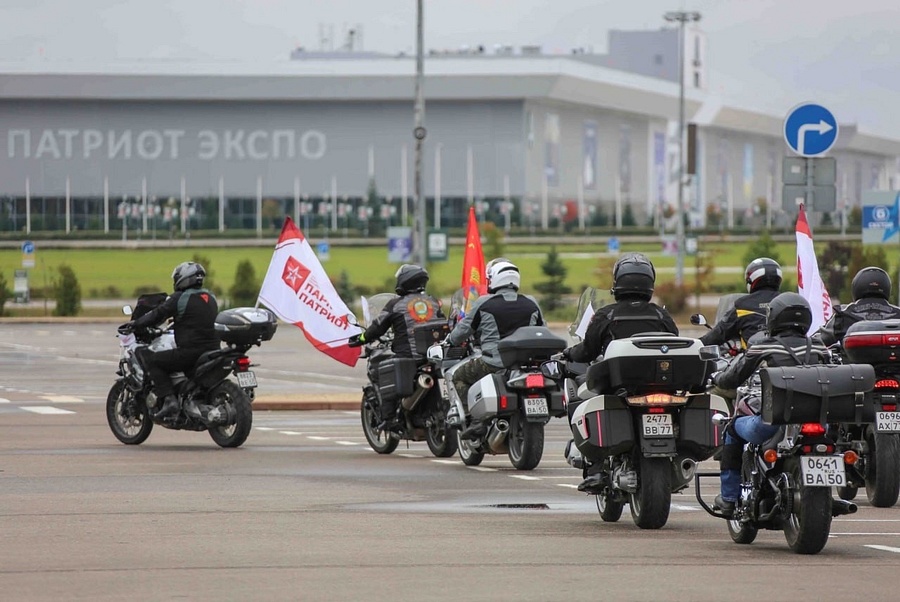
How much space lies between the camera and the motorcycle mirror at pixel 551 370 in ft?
42.5

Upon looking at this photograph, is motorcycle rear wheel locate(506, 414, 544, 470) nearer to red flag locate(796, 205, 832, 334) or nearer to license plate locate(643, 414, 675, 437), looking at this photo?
red flag locate(796, 205, 832, 334)

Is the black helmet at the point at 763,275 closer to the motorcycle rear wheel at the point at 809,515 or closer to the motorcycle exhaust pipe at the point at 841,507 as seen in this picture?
the motorcycle exhaust pipe at the point at 841,507

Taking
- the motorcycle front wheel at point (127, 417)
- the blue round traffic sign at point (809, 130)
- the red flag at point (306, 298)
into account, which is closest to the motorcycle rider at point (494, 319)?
the motorcycle front wheel at point (127, 417)

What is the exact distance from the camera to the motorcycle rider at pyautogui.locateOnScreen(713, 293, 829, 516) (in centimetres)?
1009

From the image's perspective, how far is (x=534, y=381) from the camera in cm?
1509

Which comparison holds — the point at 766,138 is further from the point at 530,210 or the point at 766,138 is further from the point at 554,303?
the point at 554,303

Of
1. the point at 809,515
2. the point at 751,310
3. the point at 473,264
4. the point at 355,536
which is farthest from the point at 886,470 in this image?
the point at 473,264

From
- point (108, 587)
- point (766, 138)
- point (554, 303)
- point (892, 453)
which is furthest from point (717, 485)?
point (766, 138)

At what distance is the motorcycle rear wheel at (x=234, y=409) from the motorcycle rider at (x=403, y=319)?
1.26 meters

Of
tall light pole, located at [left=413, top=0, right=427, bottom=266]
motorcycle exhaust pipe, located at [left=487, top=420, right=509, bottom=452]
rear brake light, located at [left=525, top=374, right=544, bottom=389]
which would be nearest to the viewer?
rear brake light, located at [left=525, top=374, right=544, bottom=389]

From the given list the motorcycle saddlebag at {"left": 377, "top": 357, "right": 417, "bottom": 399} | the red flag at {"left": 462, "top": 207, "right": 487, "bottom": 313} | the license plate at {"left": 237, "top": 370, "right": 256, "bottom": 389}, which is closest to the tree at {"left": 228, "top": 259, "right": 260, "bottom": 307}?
the red flag at {"left": 462, "top": 207, "right": 487, "bottom": 313}

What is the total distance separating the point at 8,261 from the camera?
9244 centimetres

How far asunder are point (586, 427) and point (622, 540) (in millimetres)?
874

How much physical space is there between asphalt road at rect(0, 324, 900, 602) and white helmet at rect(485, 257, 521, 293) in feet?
5.06
